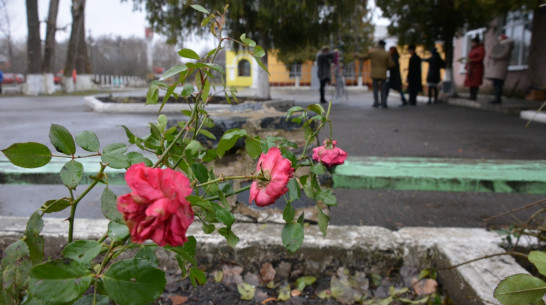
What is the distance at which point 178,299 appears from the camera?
5.17 ft

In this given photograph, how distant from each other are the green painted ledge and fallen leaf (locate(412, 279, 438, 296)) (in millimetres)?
356

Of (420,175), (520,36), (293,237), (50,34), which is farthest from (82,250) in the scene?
(50,34)

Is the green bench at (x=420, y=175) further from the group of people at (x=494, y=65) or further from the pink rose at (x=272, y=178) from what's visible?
the group of people at (x=494, y=65)

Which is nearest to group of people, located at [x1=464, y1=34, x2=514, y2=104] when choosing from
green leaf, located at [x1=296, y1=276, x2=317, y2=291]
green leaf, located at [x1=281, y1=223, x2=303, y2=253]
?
green leaf, located at [x1=296, y1=276, x2=317, y2=291]

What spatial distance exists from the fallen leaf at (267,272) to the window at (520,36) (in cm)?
1426

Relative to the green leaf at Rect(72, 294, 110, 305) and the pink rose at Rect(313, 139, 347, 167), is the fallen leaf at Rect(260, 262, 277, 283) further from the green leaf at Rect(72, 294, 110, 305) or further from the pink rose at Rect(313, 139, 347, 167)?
the green leaf at Rect(72, 294, 110, 305)

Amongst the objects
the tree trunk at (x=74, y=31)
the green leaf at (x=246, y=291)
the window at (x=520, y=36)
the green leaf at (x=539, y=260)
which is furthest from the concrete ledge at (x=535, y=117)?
the tree trunk at (x=74, y=31)

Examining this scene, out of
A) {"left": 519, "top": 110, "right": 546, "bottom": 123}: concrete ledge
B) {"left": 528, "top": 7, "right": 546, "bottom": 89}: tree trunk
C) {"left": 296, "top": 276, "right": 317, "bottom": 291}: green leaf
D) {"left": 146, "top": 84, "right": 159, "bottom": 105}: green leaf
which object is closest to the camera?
{"left": 146, "top": 84, "right": 159, "bottom": 105}: green leaf

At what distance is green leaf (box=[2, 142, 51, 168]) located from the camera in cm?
69

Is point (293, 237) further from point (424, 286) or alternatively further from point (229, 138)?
point (424, 286)

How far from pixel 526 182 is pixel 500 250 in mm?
278

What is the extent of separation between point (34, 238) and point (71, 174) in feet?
0.40

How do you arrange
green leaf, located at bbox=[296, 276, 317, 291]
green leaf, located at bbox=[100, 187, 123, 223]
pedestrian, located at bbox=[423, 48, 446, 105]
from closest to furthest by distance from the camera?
green leaf, located at bbox=[100, 187, 123, 223] → green leaf, located at bbox=[296, 276, 317, 291] → pedestrian, located at bbox=[423, 48, 446, 105]

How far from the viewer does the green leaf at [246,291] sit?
1.62 m
